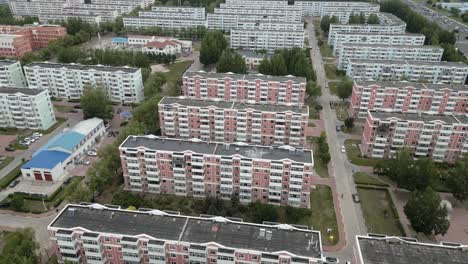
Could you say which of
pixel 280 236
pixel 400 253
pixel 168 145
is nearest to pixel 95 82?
pixel 168 145

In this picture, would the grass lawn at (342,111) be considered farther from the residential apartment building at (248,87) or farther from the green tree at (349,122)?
the residential apartment building at (248,87)

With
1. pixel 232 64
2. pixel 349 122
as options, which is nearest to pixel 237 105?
pixel 349 122

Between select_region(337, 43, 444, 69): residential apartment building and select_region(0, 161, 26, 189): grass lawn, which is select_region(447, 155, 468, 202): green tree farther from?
select_region(0, 161, 26, 189): grass lawn

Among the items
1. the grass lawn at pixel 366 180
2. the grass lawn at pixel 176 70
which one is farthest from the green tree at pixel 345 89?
the grass lawn at pixel 176 70

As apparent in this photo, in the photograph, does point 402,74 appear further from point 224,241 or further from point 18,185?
point 18,185

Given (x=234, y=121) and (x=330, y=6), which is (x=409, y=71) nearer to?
(x=234, y=121)

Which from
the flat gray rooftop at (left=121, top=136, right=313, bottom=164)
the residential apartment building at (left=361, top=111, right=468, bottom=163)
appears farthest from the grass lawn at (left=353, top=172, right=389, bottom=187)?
the flat gray rooftop at (left=121, top=136, right=313, bottom=164)
